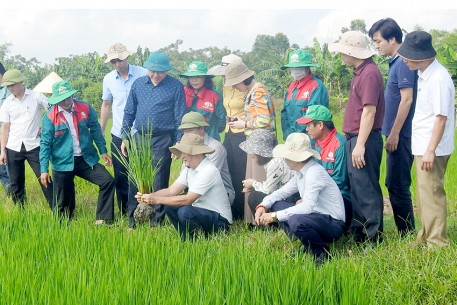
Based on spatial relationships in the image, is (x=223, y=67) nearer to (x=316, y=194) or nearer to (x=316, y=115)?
(x=316, y=115)

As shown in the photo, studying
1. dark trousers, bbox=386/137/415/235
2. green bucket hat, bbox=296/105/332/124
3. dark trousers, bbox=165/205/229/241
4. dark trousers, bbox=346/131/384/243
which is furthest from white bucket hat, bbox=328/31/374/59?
dark trousers, bbox=165/205/229/241

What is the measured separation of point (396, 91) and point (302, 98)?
2.48 feet

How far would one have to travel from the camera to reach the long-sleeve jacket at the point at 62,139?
576cm

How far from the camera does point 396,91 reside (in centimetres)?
488

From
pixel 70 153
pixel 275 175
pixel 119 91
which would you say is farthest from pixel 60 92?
pixel 275 175

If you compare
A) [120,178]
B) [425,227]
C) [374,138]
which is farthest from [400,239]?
[120,178]

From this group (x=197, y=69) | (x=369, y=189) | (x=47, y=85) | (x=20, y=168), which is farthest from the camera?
(x=47, y=85)

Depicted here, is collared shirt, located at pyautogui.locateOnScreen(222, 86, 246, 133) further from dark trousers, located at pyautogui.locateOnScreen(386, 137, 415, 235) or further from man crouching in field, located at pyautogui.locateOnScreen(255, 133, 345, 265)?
dark trousers, located at pyautogui.locateOnScreen(386, 137, 415, 235)

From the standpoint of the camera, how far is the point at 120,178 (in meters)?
6.28

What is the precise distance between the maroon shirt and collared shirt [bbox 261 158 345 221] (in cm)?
48

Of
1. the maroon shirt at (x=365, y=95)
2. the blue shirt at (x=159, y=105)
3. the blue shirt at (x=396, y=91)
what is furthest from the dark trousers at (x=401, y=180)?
the blue shirt at (x=159, y=105)

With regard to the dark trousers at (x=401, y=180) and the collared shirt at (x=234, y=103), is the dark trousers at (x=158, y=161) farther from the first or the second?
the dark trousers at (x=401, y=180)

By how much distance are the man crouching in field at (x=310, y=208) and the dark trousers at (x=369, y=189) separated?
0.19 m

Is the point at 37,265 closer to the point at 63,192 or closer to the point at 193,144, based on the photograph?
the point at 193,144
